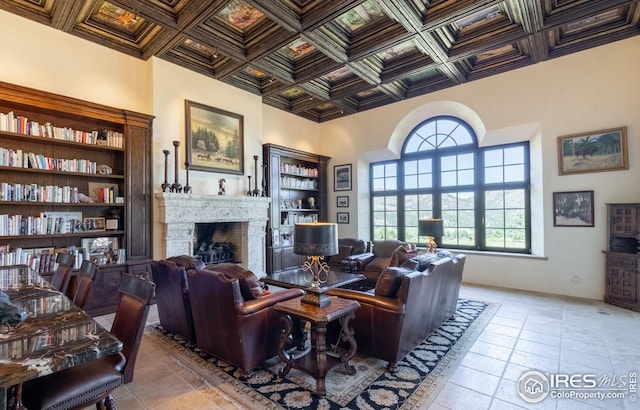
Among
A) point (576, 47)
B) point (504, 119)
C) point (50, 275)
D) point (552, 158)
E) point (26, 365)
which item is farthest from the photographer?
point (504, 119)

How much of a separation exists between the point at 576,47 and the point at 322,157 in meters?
5.33

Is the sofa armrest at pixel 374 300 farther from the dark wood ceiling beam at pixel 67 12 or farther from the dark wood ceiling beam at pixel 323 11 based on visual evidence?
the dark wood ceiling beam at pixel 67 12

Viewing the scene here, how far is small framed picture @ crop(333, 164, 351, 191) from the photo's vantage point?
7.86 meters

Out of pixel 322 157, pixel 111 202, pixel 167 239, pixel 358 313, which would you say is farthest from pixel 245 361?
pixel 322 157

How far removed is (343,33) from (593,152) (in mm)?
4329

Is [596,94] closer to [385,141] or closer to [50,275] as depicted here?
[385,141]

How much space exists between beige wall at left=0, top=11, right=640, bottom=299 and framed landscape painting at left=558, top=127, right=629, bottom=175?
0.10 metres

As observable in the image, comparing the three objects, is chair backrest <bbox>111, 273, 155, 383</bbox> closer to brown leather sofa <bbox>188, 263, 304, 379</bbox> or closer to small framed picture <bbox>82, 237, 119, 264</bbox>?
brown leather sofa <bbox>188, 263, 304, 379</bbox>

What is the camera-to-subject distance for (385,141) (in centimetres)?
721

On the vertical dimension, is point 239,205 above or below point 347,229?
above

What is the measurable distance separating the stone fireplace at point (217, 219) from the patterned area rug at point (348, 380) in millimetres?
1990

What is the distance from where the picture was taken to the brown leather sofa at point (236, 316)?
8.43ft

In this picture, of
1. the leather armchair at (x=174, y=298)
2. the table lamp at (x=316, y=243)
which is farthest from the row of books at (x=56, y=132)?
the table lamp at (x=316, y=243)

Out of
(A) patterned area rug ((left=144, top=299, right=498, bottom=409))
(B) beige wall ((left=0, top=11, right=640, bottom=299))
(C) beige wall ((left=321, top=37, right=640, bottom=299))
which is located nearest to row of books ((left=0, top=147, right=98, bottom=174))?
(B) beige wall ((left=0, top=11, right=640, bottom=299))
